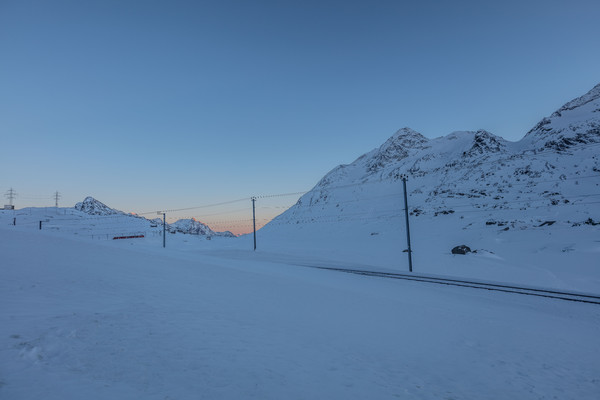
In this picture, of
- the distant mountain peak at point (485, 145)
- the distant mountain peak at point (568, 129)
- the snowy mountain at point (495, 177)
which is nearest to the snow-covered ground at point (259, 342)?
the snowy mountain at point (495, 177)

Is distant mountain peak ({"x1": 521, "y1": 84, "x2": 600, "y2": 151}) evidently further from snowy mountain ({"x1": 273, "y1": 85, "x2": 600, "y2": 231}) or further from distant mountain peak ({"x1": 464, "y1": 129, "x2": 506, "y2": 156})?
distant mountain peak ({"x1": 464, "y1": 129, "x2": 506, "y2": 156})

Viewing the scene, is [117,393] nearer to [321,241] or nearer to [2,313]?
[2,313]

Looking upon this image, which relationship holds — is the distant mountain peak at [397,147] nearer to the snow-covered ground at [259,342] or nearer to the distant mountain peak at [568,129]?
the distant mountain peak at [568,129]

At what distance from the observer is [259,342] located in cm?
450

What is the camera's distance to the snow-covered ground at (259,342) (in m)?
3.08

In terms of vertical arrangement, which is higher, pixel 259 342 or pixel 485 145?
pixel 485 145

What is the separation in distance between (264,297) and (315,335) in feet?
9.53

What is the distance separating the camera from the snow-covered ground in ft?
10.1

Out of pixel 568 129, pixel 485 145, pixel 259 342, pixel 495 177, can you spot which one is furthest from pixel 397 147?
pixel 259 342

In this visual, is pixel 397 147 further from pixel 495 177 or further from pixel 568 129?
pixel 495 177

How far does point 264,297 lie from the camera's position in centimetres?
774

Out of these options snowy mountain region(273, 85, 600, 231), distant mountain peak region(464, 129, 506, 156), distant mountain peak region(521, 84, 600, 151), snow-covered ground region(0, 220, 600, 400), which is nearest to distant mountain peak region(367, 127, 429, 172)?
snowy mountain region(273, 85, 600, 231)

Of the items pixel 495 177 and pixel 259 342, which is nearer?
pixel 259 342

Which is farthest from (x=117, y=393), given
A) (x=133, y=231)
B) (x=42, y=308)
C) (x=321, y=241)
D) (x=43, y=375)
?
(x=133, y=231)
